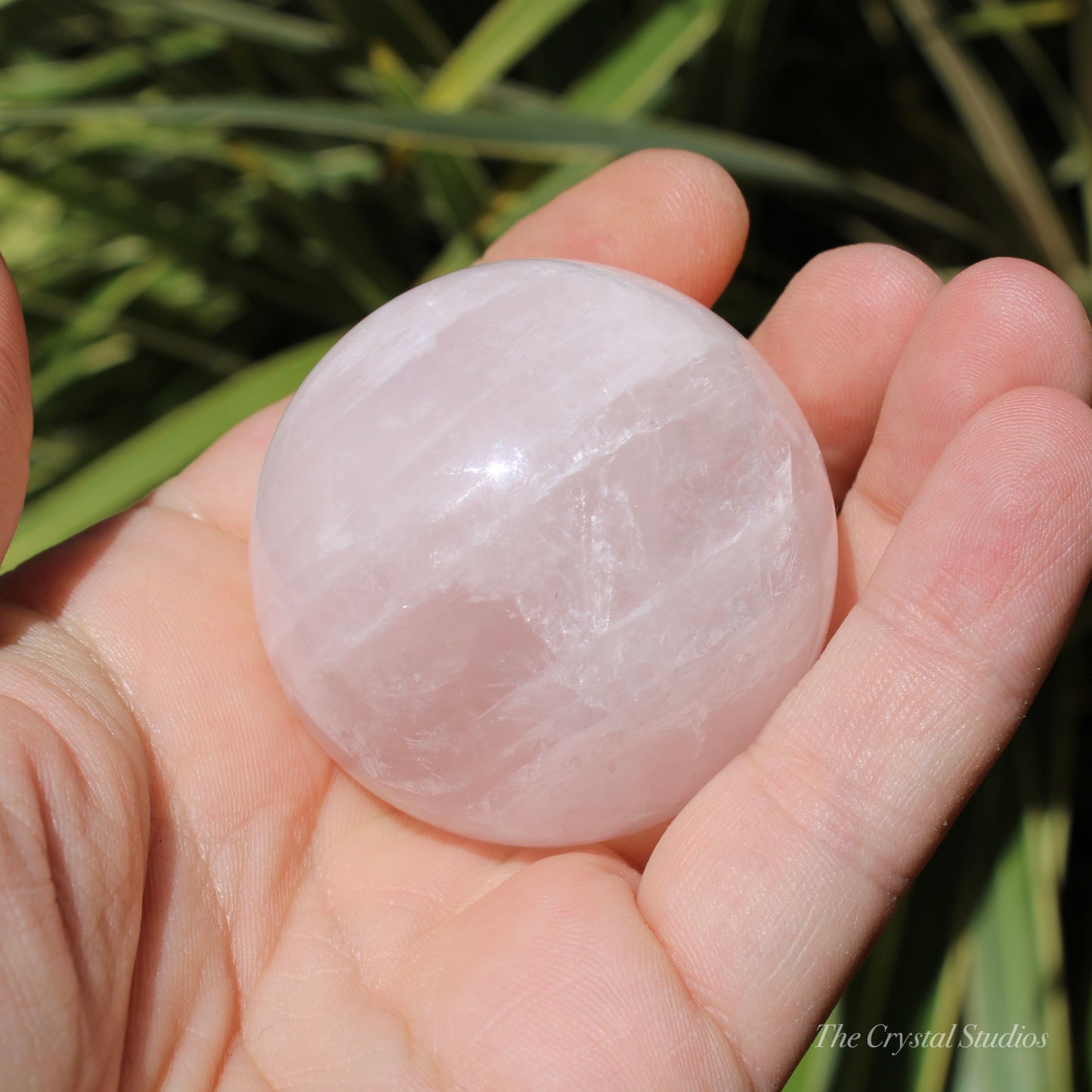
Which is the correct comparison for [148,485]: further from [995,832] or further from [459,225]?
[995,832]

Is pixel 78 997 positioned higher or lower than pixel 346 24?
lower

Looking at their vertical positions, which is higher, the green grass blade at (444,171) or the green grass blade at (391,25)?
the green grass blade at (391,25)

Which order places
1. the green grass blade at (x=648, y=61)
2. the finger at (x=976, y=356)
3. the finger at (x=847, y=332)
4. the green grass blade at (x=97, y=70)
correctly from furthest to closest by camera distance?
the green grass blade at (x=97, y=70) < the green grass blade at (x=648, y=61) < the finger at (x=847, y=332) < the finger at (x=976, y=356)

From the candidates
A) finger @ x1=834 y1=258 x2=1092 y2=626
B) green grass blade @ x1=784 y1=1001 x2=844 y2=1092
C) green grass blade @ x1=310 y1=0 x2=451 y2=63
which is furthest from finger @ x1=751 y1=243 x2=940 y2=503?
green grass blade @ x1=310 y1=0 x2=451 y2=63

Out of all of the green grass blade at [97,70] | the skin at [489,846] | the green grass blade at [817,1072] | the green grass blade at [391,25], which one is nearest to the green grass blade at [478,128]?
the green grass blade at [391,25]

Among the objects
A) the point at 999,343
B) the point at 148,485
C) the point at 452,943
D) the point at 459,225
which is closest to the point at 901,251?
the point at 999,343

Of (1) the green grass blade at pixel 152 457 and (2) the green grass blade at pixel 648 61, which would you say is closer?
(1) the green grass blade at pixel 152 457

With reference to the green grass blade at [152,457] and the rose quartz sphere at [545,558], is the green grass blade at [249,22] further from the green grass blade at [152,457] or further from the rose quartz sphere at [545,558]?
the rose quartz sphere at [545,558]
